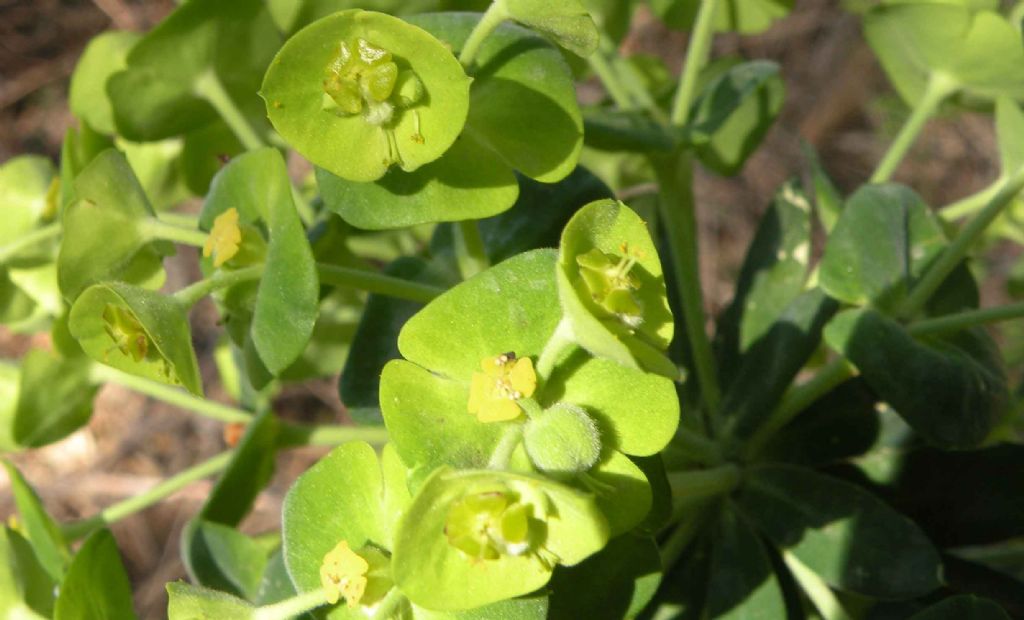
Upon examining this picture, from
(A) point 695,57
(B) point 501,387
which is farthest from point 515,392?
(A) point 695,57

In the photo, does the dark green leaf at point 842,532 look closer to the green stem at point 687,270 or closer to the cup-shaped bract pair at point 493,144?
the green stem at point 687,270

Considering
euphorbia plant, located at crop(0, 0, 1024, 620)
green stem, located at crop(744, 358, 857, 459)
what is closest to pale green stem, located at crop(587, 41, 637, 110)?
euphorbia plant, located at crop(0, 0, 1024, 620)

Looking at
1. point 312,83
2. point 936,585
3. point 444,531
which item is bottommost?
point 936,585

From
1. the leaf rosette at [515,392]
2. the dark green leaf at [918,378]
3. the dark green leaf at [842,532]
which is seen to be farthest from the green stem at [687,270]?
the leaf rosette at [515,392]

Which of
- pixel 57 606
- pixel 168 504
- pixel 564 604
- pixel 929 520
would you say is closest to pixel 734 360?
pixel 929 520

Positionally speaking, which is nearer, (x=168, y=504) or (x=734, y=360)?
(x=734, y=360)

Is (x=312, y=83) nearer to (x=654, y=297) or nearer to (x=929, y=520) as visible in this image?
(x=654, y=297)
